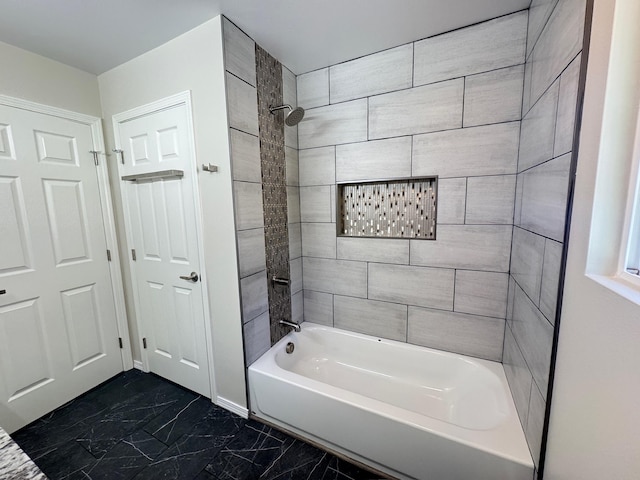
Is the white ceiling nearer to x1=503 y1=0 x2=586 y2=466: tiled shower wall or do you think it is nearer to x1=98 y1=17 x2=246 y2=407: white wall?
x1=98 y1=17 x2=246 y2=407: white wall

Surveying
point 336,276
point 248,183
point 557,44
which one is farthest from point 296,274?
point 557,44

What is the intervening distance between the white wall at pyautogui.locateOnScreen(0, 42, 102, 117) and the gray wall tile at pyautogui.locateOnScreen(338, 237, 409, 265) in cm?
217

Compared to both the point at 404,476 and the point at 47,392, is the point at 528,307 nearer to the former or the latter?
the point at 404,476

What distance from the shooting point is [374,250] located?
1961 mm

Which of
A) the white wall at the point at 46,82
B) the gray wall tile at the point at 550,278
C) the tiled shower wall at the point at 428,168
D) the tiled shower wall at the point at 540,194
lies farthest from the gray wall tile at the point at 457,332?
the white wall at the point at 46,82

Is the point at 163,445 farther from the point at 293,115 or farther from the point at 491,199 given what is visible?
the point at 491,199

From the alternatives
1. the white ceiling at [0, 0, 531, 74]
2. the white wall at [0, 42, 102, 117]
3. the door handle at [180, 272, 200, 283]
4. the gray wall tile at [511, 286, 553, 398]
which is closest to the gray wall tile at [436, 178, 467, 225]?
the gray wall tile at [511, 286, 553, 398]

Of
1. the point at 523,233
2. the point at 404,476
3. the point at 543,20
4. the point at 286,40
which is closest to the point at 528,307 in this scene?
the point at 523,233

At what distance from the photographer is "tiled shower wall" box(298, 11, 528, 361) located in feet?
5.02

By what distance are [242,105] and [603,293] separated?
1796 mm

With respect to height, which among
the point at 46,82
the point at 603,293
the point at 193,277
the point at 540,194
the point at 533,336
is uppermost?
the point at 46,82

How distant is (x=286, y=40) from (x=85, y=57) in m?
1.36

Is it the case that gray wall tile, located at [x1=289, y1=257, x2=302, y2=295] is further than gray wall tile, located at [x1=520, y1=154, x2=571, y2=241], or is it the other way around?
gray wall tile, located at [x1=289, y1=257, x2=302, y2=295]

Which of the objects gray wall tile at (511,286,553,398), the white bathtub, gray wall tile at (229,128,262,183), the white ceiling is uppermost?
the white ceiling
